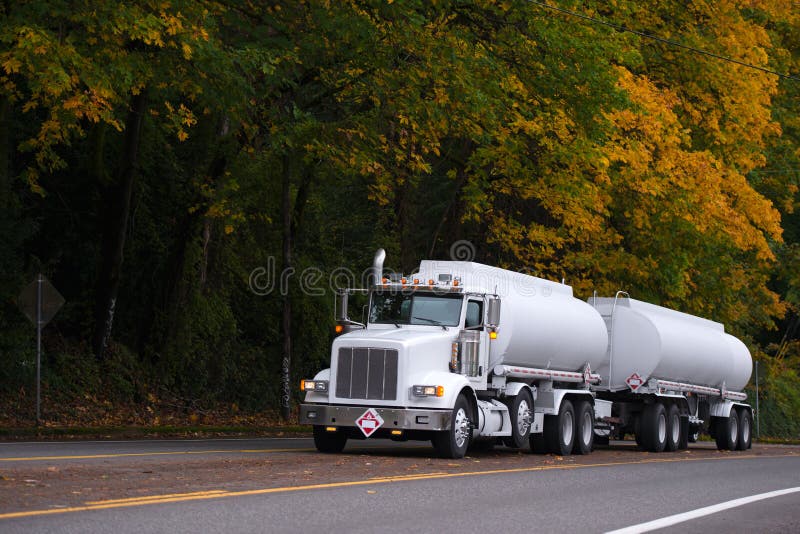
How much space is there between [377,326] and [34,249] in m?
12.4

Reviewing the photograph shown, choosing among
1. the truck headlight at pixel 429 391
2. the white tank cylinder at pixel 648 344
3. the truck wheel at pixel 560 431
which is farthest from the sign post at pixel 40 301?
the white tank cylinder at pixel 648 344

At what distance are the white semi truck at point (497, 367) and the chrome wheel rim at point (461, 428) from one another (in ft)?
0.11

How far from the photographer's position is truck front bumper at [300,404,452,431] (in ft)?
64.0

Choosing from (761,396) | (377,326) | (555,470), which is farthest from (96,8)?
(761,396)

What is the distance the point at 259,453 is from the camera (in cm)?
1886

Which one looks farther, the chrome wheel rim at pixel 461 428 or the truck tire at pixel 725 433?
the truck tire at pixel 725 433

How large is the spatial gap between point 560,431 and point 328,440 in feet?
17.8

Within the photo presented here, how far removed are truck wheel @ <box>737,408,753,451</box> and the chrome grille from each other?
1708 centimetres

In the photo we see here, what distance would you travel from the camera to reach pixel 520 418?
22.8 metres

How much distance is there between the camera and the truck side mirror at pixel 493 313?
21.3m

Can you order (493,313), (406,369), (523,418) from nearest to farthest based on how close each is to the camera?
(406,369), (493,313), (523,418)

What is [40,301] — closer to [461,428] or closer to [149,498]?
[461,428]

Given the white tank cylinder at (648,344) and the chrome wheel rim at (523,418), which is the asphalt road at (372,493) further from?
the white tank cylinder at (648,344)

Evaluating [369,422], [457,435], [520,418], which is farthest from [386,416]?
[520,418]
